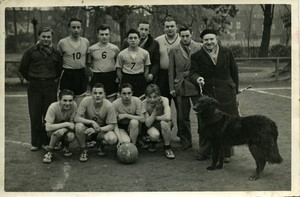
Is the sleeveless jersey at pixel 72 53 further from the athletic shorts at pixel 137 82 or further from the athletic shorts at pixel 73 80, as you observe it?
the athletic shorts at pixel 137 82

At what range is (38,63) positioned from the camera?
10.9ft

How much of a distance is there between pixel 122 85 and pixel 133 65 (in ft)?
0.77

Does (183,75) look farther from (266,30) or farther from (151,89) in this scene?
(266,30)

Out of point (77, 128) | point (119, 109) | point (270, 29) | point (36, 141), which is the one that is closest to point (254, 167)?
point (119, 109)

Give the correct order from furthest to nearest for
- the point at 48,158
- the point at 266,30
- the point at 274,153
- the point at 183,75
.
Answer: the point at 266,30 → the point at 183,75 → the point at 48,158 → the point at 274,153

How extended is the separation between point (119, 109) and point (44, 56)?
77 centimetres

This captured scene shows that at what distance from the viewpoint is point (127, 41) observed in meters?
3.60

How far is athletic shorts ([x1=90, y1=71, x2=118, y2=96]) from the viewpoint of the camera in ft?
11.5

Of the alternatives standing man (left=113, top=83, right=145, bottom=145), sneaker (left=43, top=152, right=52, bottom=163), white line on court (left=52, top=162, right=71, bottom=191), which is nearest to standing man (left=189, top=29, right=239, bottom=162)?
standing man (left=113, top=83, right=145, bottom=145)

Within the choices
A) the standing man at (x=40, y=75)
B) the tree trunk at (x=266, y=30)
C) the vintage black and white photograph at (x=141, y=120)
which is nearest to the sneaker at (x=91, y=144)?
the vintage black and white photograph at (x=141, y=120)

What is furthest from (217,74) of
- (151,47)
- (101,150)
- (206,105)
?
(101,150)

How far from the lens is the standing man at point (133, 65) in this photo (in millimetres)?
3430

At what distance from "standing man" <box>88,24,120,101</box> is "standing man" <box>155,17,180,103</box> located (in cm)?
41

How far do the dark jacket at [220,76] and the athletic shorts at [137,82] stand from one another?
20.2 inches
